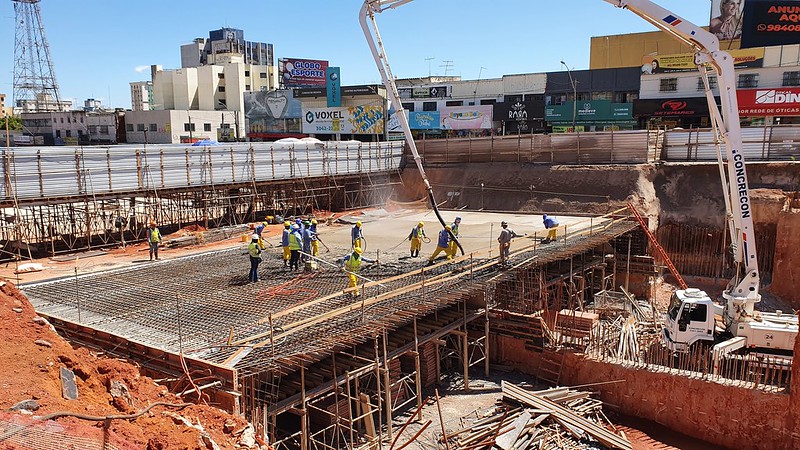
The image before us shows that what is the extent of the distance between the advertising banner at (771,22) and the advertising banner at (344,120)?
29.6 meters

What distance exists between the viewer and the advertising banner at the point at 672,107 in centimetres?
4522

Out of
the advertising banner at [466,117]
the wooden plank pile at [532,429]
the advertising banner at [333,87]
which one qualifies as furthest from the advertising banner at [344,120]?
the wooden plank pile at [532,429]

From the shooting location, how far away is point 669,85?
47.8 meters

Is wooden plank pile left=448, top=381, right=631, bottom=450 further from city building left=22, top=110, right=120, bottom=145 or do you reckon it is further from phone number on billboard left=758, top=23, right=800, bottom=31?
city building left=22, top=110, right=120, bottom=145

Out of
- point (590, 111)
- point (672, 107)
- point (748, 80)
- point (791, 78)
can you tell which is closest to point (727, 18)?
point (748, 80)

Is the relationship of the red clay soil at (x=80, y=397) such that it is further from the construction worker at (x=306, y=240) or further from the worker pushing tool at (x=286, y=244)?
the construction worker at (x=306, y=240)

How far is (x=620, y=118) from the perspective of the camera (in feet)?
162

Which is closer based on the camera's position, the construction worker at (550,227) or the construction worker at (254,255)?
the construction worker at (254,255)

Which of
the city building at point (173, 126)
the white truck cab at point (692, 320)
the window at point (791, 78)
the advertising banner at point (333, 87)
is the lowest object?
the white truck cab at point (692, 320)

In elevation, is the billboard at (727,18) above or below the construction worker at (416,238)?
above

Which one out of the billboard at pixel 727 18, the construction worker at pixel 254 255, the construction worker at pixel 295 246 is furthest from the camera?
the billboard at pixel 727 18

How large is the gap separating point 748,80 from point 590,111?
11.6 m

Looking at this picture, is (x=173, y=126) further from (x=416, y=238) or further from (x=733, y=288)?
(x=733, y=288)

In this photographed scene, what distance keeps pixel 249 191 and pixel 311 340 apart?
22426 mm
